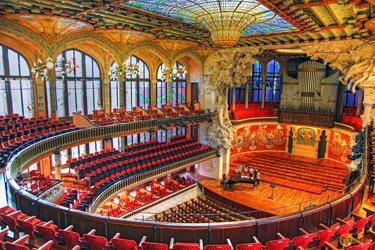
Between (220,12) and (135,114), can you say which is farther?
(135,114)

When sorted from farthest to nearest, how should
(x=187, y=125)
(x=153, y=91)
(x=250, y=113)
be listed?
(x=250, y=113), (x=153, y=91), (x=187, y=125)

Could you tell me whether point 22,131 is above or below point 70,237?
above

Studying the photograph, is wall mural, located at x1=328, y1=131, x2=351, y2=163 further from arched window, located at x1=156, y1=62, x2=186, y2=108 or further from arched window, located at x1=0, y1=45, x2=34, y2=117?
A: arched window, located at x1=0, y1=45, x2=34, y2=117

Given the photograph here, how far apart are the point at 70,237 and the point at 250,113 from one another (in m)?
19.6

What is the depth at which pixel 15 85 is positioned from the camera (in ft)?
49.1

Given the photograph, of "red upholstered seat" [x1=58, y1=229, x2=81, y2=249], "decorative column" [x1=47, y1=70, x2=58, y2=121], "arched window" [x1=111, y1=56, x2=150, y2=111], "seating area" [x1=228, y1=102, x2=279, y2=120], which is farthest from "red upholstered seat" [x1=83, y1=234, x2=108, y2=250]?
"seating area" [x1=228, y1=102, x2=279, y2=120]

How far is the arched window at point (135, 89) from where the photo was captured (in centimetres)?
1967

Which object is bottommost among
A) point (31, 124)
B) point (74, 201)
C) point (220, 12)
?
point (74, 201)

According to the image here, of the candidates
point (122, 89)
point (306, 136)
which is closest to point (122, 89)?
point (122, 89)

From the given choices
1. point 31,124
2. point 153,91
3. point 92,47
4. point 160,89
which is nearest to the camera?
point 31,124

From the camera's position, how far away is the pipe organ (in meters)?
21.0

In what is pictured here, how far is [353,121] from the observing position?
19.0 metres

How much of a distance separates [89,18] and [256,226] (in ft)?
33.3

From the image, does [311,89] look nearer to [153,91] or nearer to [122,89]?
[153,91]
